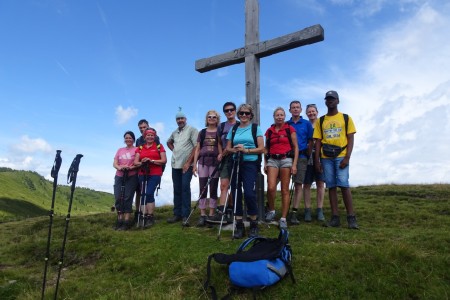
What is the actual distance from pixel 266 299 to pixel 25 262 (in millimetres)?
6054

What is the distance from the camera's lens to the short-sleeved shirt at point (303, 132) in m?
8.84

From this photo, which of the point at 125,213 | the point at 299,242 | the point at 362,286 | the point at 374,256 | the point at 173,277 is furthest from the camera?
the point at 125,213

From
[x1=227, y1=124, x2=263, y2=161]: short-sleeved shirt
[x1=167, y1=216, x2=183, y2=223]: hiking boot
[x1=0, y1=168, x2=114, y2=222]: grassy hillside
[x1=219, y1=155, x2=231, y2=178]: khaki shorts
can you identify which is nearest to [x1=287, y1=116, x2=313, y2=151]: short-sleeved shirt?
[x1=227, y1=124, x2=263, y2=161]: short-sleeved shirt

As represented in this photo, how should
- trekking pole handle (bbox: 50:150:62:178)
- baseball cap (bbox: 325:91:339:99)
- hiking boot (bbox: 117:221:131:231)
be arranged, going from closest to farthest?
trekking pole handle (bbox: 50:150:62:178)
baseball cap (bbox: 325:91:339:99)
hiking boot (bbox: 117:221:131:231)

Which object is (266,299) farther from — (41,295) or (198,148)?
(198,148)

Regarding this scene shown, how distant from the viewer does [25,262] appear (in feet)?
26.3

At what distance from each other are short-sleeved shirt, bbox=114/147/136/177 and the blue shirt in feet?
14.9

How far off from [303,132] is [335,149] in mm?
1113

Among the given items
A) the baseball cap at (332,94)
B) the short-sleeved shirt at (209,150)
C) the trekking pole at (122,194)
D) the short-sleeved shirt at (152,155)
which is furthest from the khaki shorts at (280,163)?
the trekking pole at (122,194)

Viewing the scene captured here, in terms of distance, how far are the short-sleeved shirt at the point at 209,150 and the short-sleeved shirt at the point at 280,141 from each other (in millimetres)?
1438

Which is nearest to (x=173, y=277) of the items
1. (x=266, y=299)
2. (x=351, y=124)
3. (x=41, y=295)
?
(x=266, y=299)

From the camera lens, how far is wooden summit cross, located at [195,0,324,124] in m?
8.40

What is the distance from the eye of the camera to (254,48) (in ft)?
30.4

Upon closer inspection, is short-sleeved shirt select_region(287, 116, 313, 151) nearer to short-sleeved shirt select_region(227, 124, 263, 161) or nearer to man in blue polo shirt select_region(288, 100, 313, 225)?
man in blue polo shirt select_region(288, 100, 313, 225)
